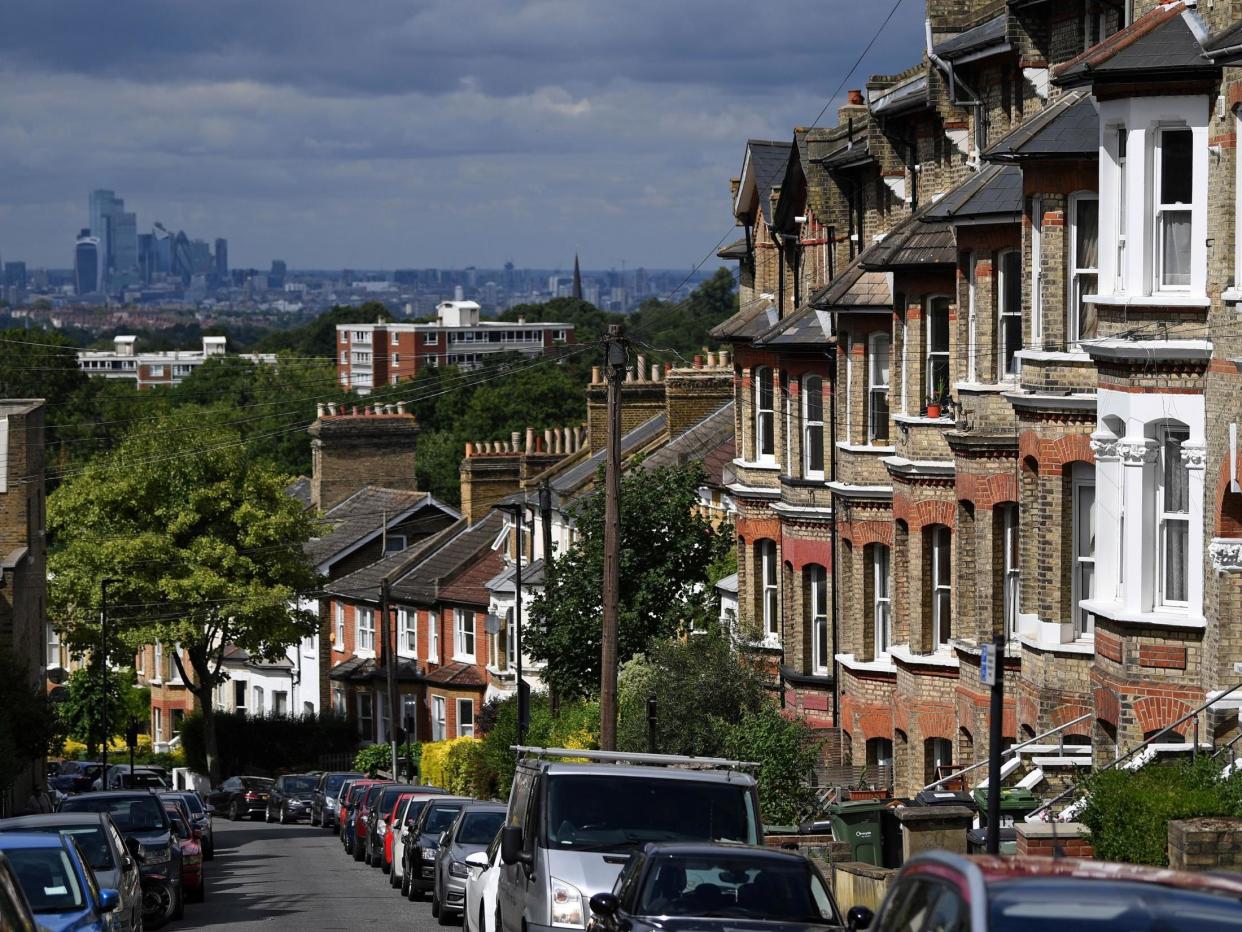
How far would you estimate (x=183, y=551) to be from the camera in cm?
6812

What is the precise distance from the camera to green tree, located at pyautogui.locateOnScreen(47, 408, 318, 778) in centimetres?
6750

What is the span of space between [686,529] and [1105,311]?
2568cm

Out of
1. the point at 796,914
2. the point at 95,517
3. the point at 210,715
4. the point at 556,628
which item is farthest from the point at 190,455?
the point at 796,914

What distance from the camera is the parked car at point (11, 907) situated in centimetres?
1276

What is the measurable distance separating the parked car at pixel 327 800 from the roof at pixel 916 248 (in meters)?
27.7

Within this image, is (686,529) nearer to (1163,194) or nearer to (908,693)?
(908,693)

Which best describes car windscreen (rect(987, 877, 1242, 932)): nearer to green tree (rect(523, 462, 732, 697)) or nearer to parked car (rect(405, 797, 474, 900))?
parked car (rect(405, 797, 474, 900))

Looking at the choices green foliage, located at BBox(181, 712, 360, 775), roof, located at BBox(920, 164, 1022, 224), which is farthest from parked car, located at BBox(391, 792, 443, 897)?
green foliage, located at BBox(181, 712, 360, 775)

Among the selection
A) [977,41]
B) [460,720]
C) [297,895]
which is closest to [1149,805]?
[977,41]

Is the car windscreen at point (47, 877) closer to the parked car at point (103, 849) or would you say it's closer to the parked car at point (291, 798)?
the parked car at point (103, 849)

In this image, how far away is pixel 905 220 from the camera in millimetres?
34281

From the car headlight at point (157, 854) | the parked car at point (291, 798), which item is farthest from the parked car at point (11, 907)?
the parked car at point (291, 798)

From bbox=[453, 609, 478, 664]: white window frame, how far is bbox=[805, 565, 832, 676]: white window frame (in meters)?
30.7

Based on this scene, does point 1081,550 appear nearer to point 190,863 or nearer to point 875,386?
point 875,386
